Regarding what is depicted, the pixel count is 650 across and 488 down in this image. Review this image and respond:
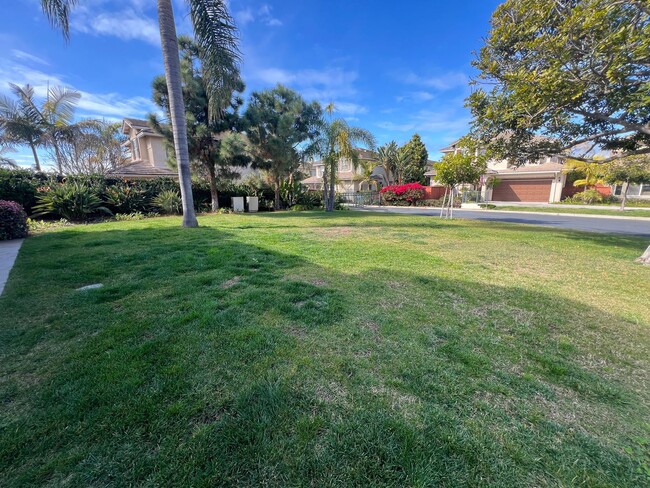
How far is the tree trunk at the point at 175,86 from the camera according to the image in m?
8.37

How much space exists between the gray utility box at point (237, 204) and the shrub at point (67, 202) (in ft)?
22.8

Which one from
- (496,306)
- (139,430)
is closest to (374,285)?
(496,306)

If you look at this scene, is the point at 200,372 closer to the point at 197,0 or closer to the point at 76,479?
the point at 76,479

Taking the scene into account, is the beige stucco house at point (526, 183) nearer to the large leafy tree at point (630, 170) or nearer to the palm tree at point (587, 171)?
the palm tree at point (587, 171)

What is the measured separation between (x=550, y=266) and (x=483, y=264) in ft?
4.63

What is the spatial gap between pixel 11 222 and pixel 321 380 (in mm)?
11078

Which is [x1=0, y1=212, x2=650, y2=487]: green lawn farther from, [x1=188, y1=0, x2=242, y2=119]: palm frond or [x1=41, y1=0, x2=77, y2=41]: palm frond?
[x1=41, y1=0, x2=77, y2=41]: palm frond

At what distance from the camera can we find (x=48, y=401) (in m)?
1.98

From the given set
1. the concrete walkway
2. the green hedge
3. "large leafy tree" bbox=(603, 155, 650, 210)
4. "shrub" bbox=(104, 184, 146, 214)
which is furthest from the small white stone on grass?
"large leafy tree" bbox=(603, 155, 650, 210)

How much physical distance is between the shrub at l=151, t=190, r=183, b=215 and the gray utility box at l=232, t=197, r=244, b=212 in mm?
3467

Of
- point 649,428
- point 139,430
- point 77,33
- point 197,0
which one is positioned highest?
point 197,0

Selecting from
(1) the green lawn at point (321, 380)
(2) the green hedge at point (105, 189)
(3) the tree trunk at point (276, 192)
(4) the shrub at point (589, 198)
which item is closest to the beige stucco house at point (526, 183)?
(4) the shrub at point (589, 198)

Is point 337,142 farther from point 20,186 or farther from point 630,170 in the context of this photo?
point 630,170

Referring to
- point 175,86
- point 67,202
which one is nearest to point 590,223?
point 175,86
